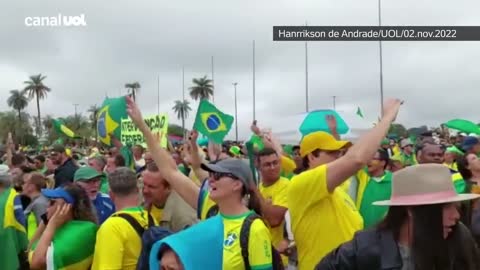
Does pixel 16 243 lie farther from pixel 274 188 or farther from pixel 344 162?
pixel 344 162

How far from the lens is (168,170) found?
16.0 feet

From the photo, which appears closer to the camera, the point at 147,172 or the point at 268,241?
the point at 268,241

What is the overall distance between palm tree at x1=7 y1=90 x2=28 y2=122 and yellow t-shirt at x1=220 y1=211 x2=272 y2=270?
4321 inches

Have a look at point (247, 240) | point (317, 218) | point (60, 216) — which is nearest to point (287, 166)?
point (317, 218)

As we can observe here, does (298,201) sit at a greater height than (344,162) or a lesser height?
lesser

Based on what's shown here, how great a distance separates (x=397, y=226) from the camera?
263 centimetres

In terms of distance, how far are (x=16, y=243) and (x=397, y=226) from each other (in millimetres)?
4507

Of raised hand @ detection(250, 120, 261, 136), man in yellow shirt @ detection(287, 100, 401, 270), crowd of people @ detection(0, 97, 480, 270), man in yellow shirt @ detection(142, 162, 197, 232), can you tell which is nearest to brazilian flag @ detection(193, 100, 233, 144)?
raised hand @ detection(250, 120, 261, 136)

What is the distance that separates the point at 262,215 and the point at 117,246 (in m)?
0.99

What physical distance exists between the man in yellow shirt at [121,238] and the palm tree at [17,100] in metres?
109

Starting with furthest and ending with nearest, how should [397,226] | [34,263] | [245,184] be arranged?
[34,263] → [245,184] → [397,226]

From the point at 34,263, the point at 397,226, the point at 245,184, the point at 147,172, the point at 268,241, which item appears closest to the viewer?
the point at 397,226

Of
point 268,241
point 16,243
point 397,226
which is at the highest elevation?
point 397,226

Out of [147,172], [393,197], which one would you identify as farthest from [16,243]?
[393,197]
